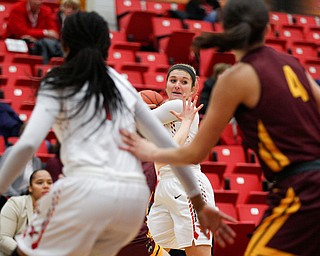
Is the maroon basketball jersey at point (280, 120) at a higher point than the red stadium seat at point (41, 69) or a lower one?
higher

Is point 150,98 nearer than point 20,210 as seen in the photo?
Yes

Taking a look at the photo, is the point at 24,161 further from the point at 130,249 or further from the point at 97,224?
the point at 130,249

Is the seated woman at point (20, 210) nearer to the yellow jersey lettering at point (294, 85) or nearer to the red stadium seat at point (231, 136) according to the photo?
the yellow jersey lettering at point (294, 85)

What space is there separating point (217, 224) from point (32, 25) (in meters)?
7.95

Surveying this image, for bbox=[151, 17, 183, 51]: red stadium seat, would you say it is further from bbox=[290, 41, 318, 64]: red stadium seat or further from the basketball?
the basketball

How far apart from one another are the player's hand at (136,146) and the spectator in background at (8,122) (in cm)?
535

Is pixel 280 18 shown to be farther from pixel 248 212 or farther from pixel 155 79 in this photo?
pixel 248 212

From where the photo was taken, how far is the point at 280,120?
3662 millimetres

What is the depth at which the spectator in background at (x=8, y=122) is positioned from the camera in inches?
356

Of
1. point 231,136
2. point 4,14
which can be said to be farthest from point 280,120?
point 4,14

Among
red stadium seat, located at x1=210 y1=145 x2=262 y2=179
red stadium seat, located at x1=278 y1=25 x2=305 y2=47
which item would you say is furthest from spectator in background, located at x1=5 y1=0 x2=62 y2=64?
red stadium seat, located at x1=278 y1=25 x2=305 y2=47

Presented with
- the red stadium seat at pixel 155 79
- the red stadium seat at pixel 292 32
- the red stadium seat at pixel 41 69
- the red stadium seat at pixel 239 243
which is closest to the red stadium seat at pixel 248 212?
the red stadium seat at pixel 239 243

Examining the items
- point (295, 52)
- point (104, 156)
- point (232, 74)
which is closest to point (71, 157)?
point (104, 156)

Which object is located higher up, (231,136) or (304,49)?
(304,49)
